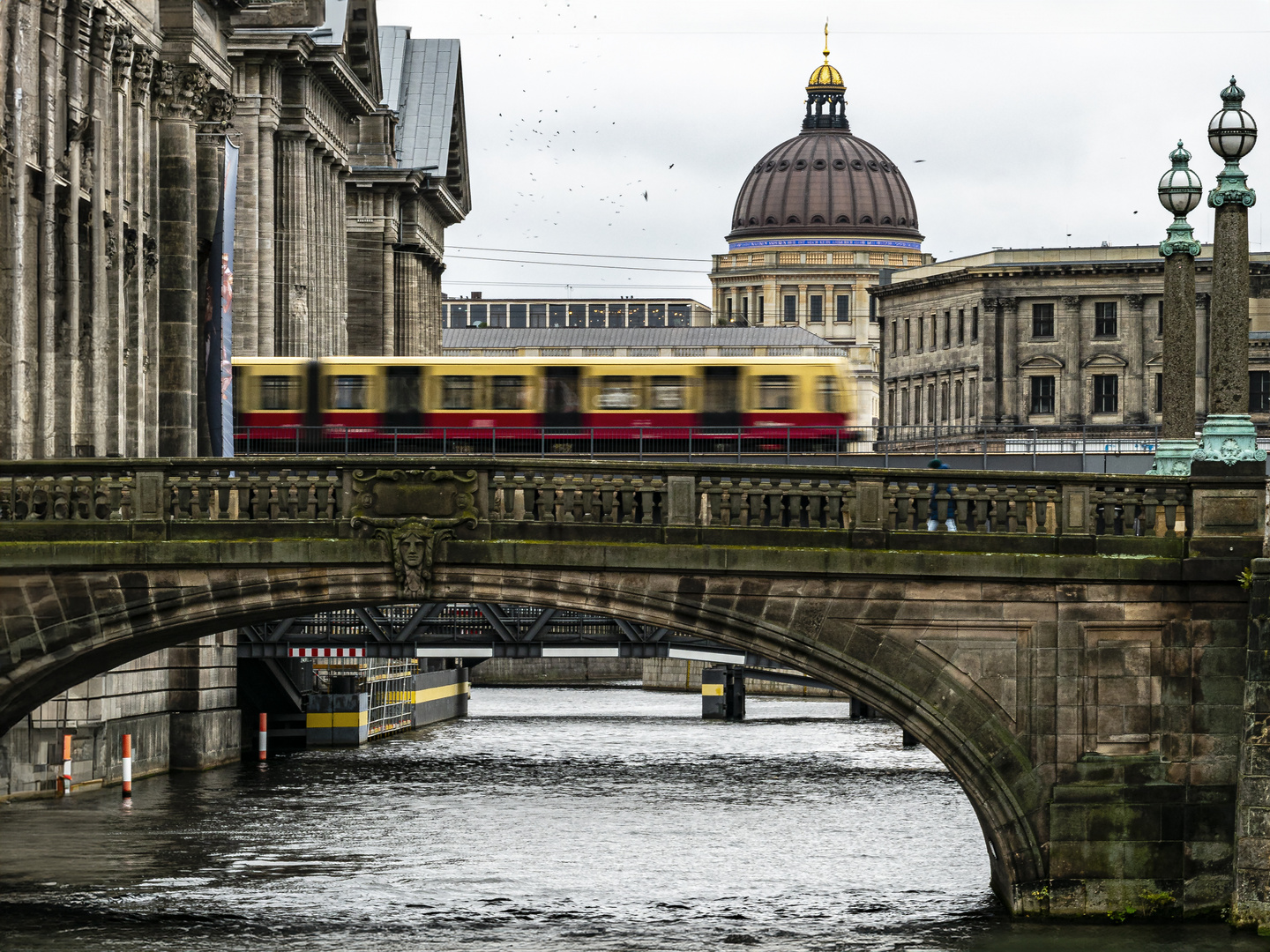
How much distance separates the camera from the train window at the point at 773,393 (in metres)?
68.3

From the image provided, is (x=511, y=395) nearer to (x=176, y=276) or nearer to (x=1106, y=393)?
(x=176, y=276)

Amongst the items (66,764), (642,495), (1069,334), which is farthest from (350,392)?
(1069,334)

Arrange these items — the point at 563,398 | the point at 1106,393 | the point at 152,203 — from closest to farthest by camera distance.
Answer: the point at 152,203 < the point at 563,398 < the point at 1106,393

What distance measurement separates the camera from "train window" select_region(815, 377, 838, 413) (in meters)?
68.8

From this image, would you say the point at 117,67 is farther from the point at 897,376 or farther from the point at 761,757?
the point at 897,376

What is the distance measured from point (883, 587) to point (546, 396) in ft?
120

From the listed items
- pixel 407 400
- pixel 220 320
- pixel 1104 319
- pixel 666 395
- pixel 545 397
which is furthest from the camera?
pixel 1104 319

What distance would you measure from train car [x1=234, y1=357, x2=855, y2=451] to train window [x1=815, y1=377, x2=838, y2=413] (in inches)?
1.4

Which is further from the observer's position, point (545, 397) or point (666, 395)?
point (545, 397)

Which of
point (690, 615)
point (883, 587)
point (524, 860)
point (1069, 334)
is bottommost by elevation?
point (524, 860)

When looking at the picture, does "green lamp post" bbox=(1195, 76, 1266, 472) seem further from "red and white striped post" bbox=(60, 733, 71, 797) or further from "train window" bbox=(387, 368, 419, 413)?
"train window" bbox=(387, 368, 419, 413)

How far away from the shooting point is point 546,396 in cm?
6838

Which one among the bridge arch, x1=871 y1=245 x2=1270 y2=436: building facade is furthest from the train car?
x1=871 y1=245 x2=1270 y2=436: building facade

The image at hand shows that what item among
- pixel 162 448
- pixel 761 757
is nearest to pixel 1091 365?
pixel 761 757
